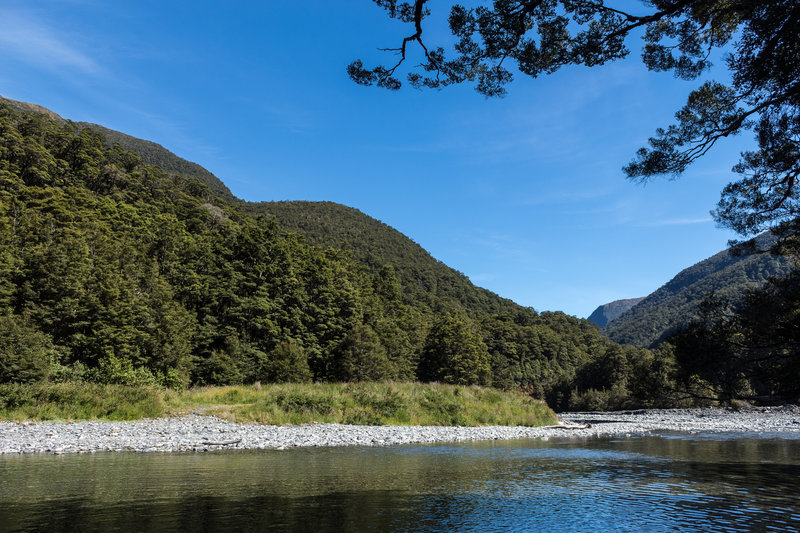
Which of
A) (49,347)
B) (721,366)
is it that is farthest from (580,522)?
(49,347)

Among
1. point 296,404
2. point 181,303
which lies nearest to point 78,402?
point 296,404

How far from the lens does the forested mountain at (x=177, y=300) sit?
36.2 metres

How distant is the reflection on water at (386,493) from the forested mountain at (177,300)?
9.73ft

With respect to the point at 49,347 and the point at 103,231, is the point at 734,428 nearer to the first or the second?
the point at 49,347

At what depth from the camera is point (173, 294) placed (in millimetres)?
49438

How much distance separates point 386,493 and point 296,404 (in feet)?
48.3

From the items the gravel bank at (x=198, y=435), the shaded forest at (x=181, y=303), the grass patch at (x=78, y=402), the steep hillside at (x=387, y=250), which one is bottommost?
the gravel bank at (x=198, y=435)

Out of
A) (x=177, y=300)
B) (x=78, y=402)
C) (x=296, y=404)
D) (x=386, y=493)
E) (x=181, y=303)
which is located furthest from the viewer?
(x=177, y=300)

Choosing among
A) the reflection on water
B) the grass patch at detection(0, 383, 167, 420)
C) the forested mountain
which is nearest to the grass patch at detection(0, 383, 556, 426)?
the grass patch at detection(0, 383, 167, 420)

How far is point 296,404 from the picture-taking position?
2247cm

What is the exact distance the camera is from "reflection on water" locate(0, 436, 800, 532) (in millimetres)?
6793

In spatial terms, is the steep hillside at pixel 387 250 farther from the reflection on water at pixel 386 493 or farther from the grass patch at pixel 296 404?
the reflection on water at pixel 386 493

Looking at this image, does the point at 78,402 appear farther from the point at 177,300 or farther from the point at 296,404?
the point at 177,300

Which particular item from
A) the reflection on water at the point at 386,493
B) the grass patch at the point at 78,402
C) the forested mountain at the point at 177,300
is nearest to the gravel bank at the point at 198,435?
the grass patch at the point at 78,402
